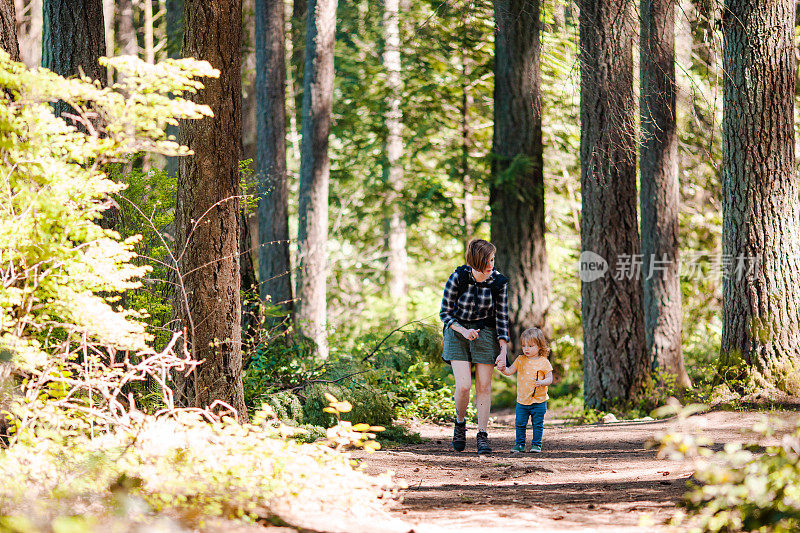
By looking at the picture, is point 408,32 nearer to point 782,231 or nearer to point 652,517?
point 782,231

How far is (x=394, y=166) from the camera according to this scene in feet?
59.9

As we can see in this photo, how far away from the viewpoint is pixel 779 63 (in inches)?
345

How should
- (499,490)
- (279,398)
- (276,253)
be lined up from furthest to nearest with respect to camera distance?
(276,253), (279,398), (499,490)

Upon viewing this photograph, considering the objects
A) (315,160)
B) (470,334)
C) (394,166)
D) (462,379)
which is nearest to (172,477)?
(470,334)

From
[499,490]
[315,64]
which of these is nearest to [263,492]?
[499,490]

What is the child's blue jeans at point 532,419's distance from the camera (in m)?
7.25

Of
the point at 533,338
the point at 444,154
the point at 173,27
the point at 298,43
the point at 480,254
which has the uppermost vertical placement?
the point at 298,43

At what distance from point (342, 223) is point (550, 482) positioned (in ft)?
53.6

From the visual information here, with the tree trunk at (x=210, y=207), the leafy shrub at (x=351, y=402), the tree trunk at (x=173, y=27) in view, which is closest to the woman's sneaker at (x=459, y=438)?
the leafy shrub at (x=351, y=402)

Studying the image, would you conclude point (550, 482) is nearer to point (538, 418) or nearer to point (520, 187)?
point (538, 418)

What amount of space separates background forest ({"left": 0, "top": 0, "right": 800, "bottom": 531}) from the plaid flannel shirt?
1.65 metres

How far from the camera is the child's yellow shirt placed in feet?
23.2

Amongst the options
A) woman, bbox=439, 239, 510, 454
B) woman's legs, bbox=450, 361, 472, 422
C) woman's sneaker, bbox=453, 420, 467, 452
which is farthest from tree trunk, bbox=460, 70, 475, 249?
woman's legs, bbox=450, 361, 472, 422

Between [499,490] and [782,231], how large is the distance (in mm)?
5220
